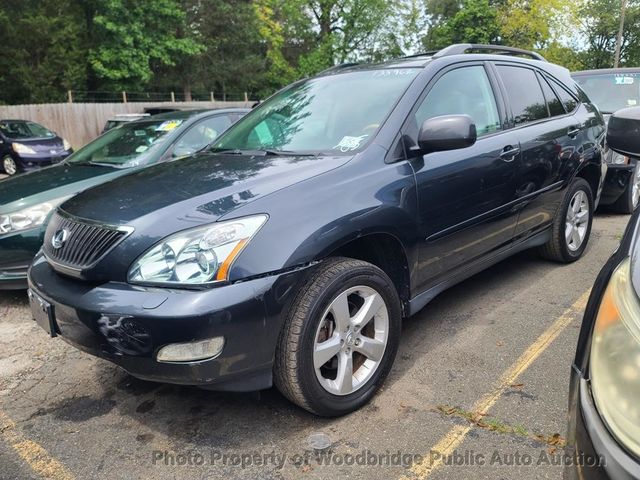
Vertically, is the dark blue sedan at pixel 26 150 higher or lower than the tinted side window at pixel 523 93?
lower

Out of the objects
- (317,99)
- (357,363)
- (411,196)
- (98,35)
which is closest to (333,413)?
(357,363)

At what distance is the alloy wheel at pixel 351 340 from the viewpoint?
2438 mm

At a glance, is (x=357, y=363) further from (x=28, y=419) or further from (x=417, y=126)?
(x=28, y=419)

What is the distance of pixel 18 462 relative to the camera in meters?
2.34

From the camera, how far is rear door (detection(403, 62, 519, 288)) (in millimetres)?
2973

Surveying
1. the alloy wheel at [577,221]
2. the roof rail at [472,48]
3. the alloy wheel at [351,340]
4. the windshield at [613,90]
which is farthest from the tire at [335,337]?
the windshield at [613,90]

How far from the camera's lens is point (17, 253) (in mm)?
3859

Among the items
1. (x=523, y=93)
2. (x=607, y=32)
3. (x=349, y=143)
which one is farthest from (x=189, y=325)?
(x=607, y=32)

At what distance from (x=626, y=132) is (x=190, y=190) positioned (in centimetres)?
195

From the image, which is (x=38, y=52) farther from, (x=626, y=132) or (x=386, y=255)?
(x=626, y=132)

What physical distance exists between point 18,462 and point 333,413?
55.4 inches

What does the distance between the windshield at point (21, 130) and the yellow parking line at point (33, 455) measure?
12.5 meters

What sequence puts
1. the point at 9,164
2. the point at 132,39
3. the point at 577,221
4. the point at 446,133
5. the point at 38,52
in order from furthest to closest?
the point at 132,39
the point at 38,52
the point at 9,164
the point at 577,221
the point at 446,133

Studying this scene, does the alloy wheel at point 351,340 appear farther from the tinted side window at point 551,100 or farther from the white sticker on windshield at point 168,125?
the white sticker on windshield at point 168,125
